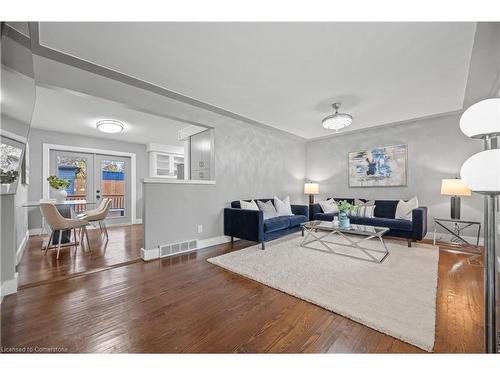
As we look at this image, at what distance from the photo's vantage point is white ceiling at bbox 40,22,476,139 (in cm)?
187

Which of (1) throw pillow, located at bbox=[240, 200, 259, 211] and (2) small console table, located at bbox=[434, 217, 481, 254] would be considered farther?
(1) throw pillow, located at bbox=[240, 200, 259, 211]

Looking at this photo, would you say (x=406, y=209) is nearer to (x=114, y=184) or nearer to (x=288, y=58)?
(x=288, y=58)

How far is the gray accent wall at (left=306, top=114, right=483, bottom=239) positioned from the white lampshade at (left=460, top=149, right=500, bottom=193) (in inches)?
150

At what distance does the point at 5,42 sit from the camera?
4.58 feet

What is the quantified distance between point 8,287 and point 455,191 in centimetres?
578

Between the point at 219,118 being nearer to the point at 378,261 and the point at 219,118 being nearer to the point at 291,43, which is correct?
the point at 291,43

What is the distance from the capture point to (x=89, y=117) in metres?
4.20

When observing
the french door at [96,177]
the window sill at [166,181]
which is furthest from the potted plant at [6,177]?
the french door at [96,177]

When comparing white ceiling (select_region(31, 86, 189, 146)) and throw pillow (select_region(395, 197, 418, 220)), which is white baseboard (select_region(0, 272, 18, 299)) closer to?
white ceiling (select_region(31, 86, 189, 146))

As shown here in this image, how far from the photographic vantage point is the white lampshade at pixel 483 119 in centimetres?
101

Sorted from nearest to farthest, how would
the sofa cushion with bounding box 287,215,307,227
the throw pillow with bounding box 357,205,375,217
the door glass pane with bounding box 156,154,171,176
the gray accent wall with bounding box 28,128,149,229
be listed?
the sofa cushion with bounding box 287,215,307,227 < the throw pillow with bounding box 357,205,375,217 < the gray accent wall with bounding box 28,128,149,229 < the door glass pane with bounding box 156,154,171,176

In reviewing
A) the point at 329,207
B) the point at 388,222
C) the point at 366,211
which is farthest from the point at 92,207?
the point at 388,222

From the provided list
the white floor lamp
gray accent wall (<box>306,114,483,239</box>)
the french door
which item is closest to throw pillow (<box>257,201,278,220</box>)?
gray accent wall (<box>306,114,483,239</box>)
